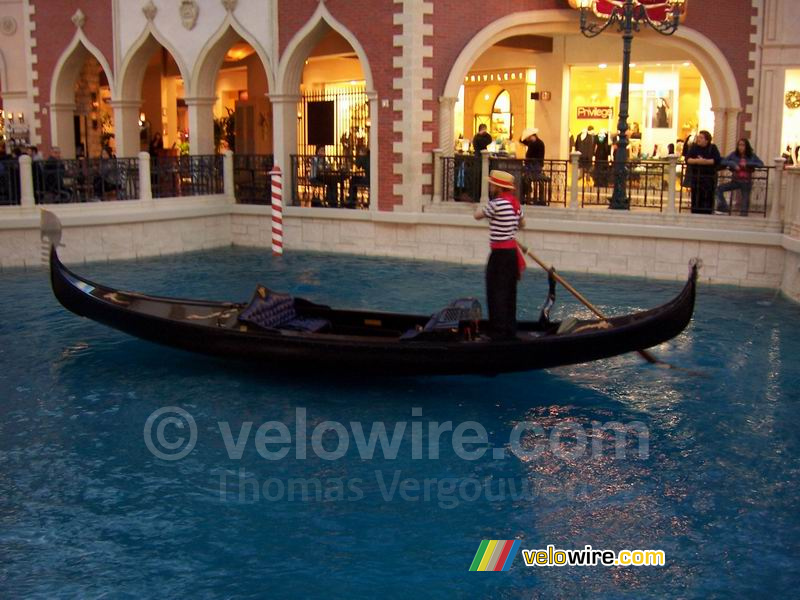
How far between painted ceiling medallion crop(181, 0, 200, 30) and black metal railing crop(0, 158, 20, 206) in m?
4.18

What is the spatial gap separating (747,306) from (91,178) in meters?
9.06

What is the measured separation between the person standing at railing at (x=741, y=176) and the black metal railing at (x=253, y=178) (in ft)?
23.3

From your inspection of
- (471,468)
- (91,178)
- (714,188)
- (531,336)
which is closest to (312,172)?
(91,178)

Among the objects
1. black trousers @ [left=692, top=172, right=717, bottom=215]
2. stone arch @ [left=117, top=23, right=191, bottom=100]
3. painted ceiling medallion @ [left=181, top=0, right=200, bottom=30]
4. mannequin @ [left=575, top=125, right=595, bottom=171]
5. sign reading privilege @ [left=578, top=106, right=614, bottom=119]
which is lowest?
black trousers @ [left=692, top=172, right=717, bottom=215]

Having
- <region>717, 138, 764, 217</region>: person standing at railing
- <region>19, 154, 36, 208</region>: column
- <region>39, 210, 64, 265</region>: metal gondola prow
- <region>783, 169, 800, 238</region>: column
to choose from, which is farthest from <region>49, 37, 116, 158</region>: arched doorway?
<region>783, 169, 800, 238</region>: column

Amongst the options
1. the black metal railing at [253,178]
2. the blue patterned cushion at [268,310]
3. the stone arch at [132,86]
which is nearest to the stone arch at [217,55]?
the stone arch at [132,86]

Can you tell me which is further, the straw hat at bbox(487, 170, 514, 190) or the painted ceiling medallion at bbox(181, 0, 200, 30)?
the painted ceiling medallion at bbox(181, 0, 200, 30)

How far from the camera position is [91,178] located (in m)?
13.8

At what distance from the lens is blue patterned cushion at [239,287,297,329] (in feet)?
24.1

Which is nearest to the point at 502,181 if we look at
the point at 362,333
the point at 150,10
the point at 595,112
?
the point at 362,333

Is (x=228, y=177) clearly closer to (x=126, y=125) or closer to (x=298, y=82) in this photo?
(x=298, y=82)

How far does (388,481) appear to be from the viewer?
5.49m

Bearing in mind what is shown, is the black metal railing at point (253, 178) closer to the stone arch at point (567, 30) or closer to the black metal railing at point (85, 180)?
the black metal railing at point (85, 180)

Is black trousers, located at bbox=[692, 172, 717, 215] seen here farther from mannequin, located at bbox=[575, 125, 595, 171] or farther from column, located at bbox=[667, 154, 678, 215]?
mannequin, located at bbox=[575, 125, 595, 171]
